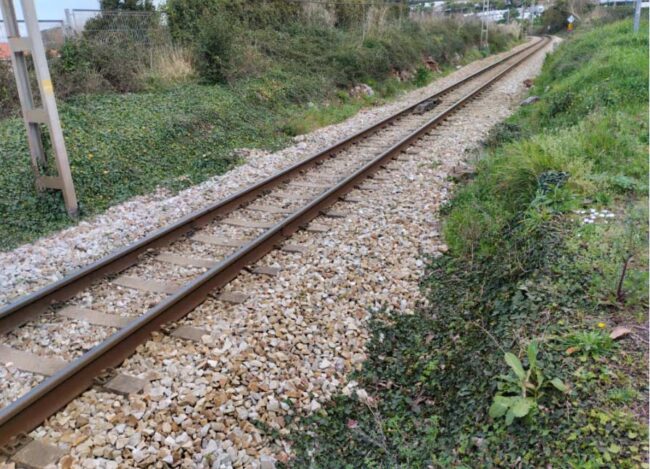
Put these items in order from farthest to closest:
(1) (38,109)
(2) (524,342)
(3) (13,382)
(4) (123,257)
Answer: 1. (1) (38,109)
2. (4) (123,257)
3. (3) (13,382)
4. (2) (524,342)

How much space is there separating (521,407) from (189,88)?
38.9 ft

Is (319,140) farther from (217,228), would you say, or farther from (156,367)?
(156,367)

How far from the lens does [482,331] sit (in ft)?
13.7

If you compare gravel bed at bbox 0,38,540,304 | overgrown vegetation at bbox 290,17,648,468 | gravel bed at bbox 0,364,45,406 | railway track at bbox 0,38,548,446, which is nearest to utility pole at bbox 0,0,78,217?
gravel bed at bbox 0,38,540,304

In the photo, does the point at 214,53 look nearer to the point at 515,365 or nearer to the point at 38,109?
the point at 38,109

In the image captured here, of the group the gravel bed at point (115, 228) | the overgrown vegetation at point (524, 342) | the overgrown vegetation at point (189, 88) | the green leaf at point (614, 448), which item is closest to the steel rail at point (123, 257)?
the gravel bed at point (115, 228)

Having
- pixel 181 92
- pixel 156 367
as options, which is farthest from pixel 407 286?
pixel 181 92

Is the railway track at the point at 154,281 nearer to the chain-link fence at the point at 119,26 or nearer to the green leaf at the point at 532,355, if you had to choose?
the green leaf at the point at 532,355

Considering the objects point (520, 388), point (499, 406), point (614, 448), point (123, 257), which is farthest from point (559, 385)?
point (123, 257)

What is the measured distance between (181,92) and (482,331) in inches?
414

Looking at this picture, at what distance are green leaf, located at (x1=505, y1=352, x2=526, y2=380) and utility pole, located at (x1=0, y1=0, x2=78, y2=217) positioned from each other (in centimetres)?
619

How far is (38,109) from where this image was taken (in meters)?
7.30

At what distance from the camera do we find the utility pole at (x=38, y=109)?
6.73m

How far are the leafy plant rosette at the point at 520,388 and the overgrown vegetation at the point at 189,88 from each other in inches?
236
